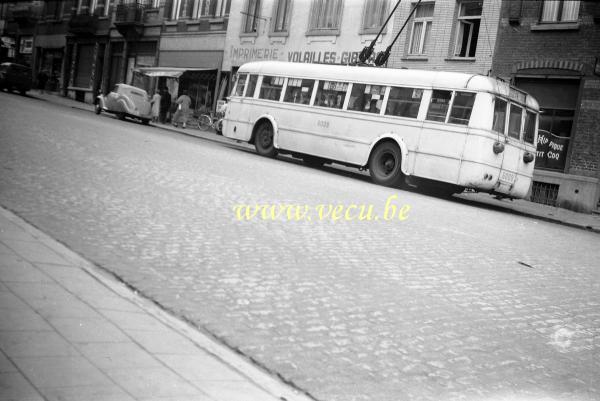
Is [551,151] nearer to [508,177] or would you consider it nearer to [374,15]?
[508,177]

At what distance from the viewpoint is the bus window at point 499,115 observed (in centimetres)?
1472

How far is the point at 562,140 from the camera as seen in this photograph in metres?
19.3

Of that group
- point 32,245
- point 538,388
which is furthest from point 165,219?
point 538,388

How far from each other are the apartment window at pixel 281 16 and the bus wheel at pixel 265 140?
11.8 m

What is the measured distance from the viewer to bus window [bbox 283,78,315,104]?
60.5ft

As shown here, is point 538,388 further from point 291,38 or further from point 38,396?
point 291,38

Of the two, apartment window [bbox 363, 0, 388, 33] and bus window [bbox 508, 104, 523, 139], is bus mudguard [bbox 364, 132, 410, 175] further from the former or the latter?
apartment window [bbox 363, 0, 388, 33]

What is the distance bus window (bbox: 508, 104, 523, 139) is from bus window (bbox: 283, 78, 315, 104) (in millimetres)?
5726

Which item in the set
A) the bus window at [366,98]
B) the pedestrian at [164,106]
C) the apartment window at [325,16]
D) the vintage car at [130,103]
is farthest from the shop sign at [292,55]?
the bus window at [366,98]

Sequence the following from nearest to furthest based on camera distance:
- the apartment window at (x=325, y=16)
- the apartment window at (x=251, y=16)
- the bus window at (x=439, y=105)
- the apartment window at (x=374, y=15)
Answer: the bus window at (x=439, y=105), the apartment window at (x=374, y=15), the apartment window at (x=325, y=16), the apartment window at (x=251, y=16)

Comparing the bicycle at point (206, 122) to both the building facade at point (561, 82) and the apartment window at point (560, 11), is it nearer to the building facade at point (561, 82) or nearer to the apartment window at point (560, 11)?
the building facade at point (561, 82)

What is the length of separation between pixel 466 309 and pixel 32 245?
3.51 m

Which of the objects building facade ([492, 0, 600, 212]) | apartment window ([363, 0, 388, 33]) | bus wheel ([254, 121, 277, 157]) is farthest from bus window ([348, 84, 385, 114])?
apartment window ([363, 0, 388, 33])

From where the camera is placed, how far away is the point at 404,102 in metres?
16.0
